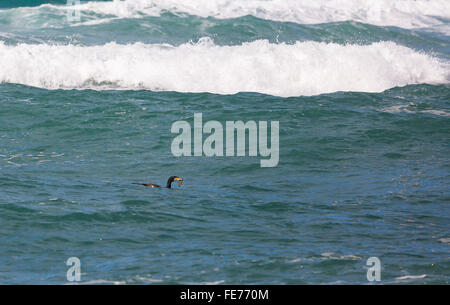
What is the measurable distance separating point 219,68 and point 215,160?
7.15 m

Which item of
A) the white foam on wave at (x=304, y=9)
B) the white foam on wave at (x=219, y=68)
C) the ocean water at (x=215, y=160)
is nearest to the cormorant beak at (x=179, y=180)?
the ocean water at (x=215, y=160)

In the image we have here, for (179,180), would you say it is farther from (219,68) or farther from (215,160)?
(219,68)

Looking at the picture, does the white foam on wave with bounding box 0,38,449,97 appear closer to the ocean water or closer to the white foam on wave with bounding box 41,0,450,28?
the ocean water

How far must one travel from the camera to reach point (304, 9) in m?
33.3

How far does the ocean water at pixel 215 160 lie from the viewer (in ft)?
23.2

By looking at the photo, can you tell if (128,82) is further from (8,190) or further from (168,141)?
(8,190)

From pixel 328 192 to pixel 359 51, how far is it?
1104 centimetres

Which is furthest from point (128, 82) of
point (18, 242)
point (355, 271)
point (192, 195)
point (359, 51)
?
point (355, 271)

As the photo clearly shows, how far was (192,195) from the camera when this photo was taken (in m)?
9.52

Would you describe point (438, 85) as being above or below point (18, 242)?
above

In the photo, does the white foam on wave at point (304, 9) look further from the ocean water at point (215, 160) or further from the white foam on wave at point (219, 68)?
the white foam on wave at point (219, 68)

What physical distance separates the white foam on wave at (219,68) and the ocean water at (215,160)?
0.05 m

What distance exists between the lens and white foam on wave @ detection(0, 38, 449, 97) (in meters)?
17.5
